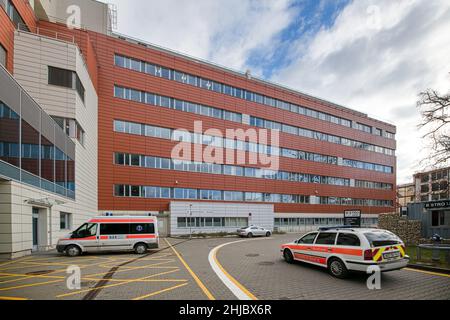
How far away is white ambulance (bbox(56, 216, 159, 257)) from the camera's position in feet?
49.6

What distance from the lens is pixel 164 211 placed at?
3356 cm

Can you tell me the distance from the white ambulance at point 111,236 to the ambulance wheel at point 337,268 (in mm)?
10184

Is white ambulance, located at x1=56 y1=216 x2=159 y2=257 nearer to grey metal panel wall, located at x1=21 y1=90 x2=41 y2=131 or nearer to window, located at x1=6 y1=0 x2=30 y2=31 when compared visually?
grey metal panel wall, located at x1=21 y1=90 x2=41 y2=131

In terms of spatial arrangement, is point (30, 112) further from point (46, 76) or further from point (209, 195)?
point (209, 195)

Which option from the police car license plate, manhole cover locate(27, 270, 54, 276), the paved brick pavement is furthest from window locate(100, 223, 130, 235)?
the police car license plate

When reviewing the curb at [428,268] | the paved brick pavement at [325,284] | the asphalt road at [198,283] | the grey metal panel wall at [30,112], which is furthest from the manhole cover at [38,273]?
the curb at [428,268]

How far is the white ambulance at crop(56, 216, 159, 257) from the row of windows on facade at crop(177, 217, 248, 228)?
17.5 meters

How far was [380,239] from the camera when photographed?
888cm

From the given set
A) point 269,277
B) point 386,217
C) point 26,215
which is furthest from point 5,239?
point 386,217

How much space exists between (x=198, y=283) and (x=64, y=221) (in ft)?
53.4

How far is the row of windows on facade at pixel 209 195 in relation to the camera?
106 feet

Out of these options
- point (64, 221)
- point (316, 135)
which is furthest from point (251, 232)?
point (316, 135)

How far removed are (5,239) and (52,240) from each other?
4.82 m
